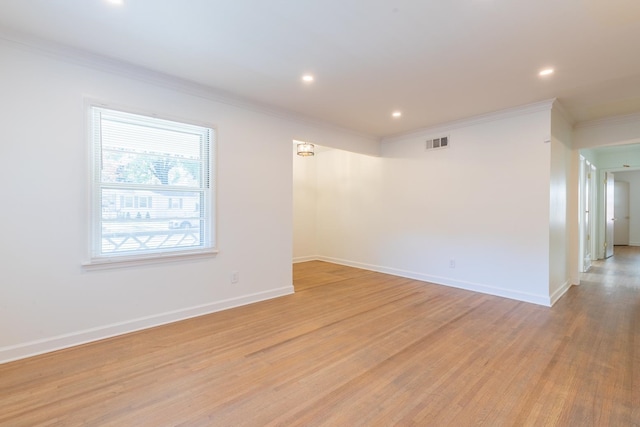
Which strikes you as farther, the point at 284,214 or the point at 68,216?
the point at 284,214

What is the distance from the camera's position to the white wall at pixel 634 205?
9469mm

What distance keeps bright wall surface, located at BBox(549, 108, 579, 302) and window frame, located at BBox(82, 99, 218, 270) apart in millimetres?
4417

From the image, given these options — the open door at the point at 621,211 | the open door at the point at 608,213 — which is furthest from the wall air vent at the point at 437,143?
the open door at the point at 621,211

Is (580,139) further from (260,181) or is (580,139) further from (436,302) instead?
(260,181)

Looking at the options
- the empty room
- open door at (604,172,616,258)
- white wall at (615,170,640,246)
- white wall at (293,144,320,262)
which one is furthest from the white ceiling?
white wall at (615,170,640,246)

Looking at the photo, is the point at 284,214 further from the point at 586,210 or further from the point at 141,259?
the point at 586,210

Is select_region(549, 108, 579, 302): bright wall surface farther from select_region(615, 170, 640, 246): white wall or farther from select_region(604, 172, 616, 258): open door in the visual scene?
select_region(615, 170, 640, 246): white wall

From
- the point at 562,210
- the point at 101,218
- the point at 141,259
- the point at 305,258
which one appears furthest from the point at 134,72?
the point at 562,210

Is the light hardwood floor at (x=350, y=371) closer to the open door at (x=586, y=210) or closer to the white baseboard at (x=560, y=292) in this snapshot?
the white baseboard at (x=560, y=292)

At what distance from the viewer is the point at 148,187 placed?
3119mm

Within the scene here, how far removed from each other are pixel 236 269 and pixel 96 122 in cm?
218

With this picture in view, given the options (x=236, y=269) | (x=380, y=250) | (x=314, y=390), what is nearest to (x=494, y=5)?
(x=314, y=390)

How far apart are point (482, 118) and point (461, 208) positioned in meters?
1.41

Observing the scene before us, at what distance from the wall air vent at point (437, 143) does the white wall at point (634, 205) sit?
9.34 m
